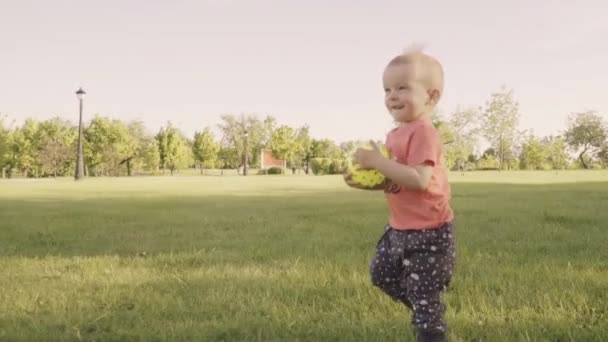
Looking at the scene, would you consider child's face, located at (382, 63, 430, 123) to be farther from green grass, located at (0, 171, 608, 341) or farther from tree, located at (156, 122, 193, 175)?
tree, located at (156, 122, 193, 175)

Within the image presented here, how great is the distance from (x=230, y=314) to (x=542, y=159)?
277ft

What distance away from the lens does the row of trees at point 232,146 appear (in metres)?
67.2

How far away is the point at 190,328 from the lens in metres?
3.73

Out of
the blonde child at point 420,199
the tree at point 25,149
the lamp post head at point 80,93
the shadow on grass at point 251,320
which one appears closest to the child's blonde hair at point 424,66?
the blonde child at point 420,199

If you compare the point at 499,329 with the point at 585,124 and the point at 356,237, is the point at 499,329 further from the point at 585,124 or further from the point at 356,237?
the point at 585,124

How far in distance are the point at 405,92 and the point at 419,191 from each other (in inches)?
23.1

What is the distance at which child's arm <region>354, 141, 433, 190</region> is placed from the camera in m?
2.76

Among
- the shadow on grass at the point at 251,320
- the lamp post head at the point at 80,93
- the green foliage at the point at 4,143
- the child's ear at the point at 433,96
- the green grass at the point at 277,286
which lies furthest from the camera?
the green foliage at the point at 4,143

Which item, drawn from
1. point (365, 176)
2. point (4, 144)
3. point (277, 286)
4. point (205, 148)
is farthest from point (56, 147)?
point (365, 176)

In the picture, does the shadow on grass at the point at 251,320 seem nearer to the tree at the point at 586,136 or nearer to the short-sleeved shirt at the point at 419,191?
the short-sleeved shirt at the point at 419,191

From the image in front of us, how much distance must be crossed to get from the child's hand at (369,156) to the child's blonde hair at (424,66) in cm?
50

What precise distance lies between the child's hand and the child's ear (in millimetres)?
471

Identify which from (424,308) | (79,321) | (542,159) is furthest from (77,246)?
(542,159)

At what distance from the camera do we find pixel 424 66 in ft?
9.70
